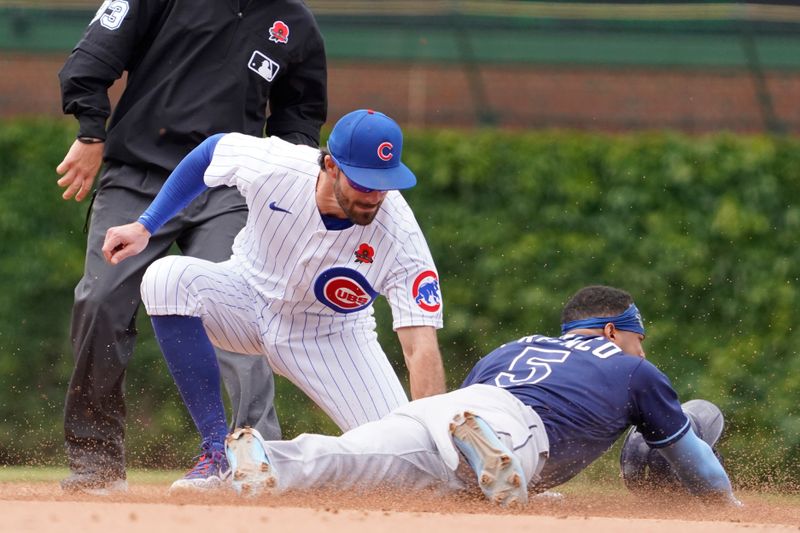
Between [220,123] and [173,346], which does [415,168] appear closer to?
[220,123]

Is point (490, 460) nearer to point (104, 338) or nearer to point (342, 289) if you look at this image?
point (342, 289)

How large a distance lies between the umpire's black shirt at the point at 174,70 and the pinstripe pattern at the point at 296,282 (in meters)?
0.55

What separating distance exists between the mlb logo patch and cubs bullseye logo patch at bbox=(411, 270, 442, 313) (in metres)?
1.38

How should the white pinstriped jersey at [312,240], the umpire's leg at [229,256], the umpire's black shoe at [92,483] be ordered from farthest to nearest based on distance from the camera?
the umpire's leg at [229,256]
the umpire's black shoe at [92,483]
the white pinstriped jersey at [312,240]

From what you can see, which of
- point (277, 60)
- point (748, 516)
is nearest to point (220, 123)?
point (277, 60)

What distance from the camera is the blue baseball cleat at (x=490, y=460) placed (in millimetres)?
4277

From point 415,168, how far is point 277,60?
3.15m

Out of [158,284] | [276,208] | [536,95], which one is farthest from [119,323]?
[536,95]

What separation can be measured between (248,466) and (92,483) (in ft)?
4.77

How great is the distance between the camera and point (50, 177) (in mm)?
9031

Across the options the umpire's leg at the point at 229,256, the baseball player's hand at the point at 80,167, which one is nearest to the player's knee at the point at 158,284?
the umpire's leg at the point at 229,256

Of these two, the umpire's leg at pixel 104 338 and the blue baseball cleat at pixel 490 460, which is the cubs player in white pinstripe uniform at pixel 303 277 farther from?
the blue baseball cleat at pixel 490 460

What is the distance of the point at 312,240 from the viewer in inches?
200

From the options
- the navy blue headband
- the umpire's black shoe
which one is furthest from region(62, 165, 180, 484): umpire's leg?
the navy blue headband
